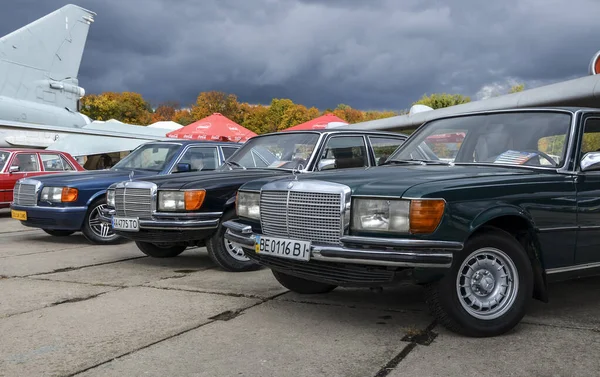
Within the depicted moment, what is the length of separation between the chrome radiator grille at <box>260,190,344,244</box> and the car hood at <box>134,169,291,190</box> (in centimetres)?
201

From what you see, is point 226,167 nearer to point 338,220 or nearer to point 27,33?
point 338,220

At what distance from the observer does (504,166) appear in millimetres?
4586

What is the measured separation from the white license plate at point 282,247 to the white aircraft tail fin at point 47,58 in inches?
990

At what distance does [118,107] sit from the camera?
7981 cm

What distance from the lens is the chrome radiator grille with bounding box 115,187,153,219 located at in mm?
6512

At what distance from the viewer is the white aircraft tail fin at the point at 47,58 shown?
25.8 metres

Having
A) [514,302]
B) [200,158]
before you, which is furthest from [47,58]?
[514,302]

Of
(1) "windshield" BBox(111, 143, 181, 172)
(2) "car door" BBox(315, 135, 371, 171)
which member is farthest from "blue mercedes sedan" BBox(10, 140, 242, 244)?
(2) "car door" BBox(315, 135, 371, 171)

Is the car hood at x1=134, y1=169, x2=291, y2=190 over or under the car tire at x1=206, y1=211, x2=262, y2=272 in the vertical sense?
over

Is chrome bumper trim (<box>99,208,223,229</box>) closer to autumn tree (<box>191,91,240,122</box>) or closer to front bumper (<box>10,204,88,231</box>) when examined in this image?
front bumper (<box>10,204,88,231</box>)

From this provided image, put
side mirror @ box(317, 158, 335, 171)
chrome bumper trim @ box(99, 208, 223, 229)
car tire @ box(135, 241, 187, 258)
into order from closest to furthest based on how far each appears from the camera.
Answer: chrome bumper trim @ box(99, 208, 223, 229) → side mirror @ box(317, 158, 335, 171) → car tire @ box(135, 241, 187, 258)

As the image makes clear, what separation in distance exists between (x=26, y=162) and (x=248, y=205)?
37.7 feet

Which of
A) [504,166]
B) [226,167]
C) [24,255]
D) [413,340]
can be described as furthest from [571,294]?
[24,255]

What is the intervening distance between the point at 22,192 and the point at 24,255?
1.73 metres
